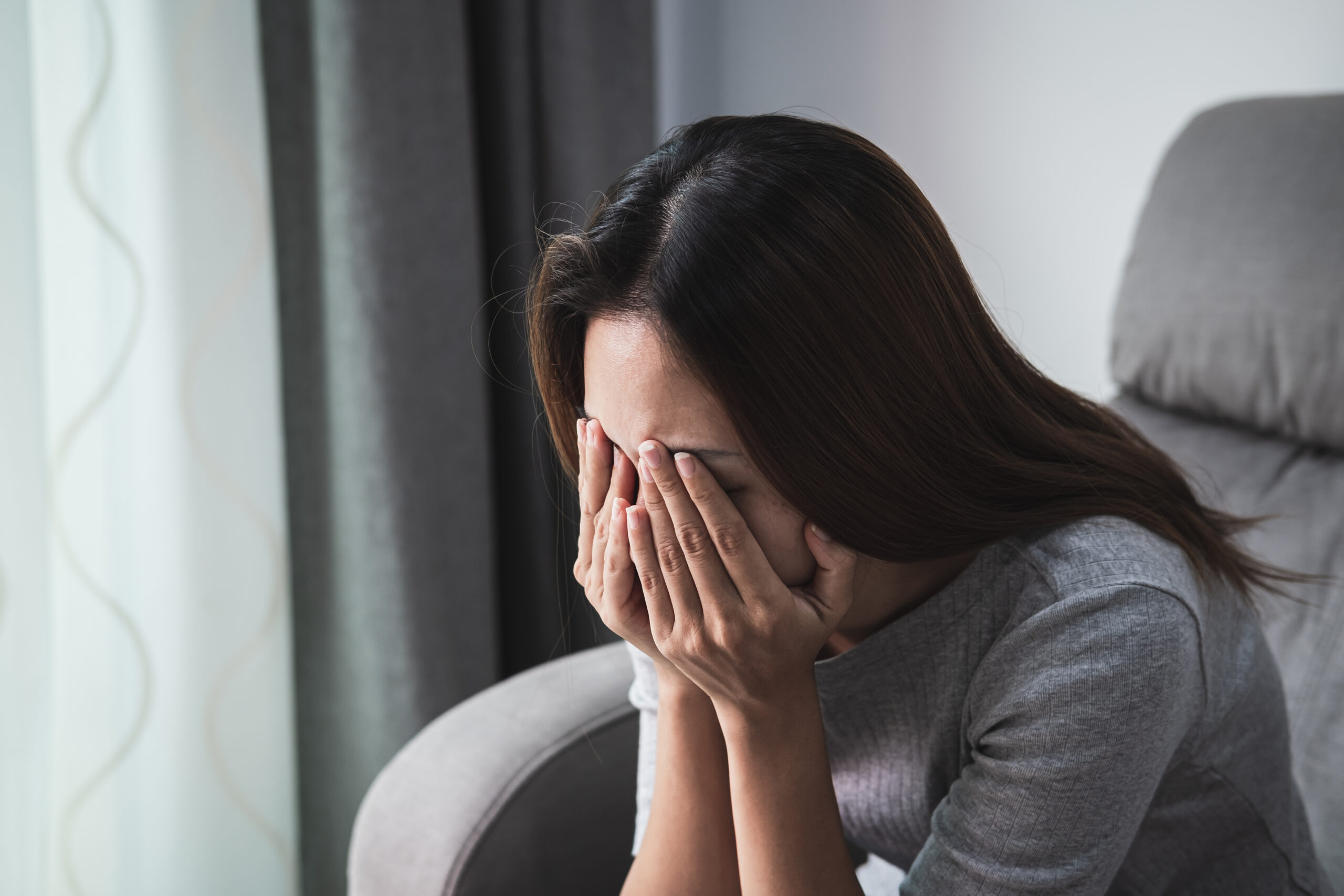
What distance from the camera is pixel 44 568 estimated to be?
1127 millimetres

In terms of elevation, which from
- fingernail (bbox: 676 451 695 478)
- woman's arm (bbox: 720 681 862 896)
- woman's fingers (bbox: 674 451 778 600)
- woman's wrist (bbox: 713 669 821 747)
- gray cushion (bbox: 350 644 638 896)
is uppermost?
fingernail (bbox: 676 451 695 478)

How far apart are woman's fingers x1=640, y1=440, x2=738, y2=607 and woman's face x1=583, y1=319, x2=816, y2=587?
0.02 meters

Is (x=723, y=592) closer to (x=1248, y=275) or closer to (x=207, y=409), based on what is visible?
(x=1248, y=275)

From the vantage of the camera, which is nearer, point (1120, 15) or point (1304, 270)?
point (1304, 270)

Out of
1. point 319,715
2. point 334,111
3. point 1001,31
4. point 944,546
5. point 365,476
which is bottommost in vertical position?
point 319,715

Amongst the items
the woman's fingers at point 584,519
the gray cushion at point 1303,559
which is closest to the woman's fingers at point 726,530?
the woman's fingers at point 584,519

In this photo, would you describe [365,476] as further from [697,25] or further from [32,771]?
[697,25]

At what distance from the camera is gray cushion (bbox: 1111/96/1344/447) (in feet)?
3.16

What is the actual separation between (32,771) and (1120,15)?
172 cm

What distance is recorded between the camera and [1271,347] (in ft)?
3.28

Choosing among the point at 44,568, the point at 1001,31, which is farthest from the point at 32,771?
the point at 1001,31

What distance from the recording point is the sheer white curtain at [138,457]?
1098 millimetres

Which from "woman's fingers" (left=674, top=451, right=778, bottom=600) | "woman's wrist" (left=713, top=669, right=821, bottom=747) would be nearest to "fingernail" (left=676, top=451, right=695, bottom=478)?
"woman's fingers" (left=674, top=451, right=778, bottom=600)

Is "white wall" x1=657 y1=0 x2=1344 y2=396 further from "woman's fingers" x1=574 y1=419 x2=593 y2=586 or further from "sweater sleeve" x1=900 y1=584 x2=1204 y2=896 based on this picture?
"woman's fingers" x1=574 y1=419 x2=593 y2=586
